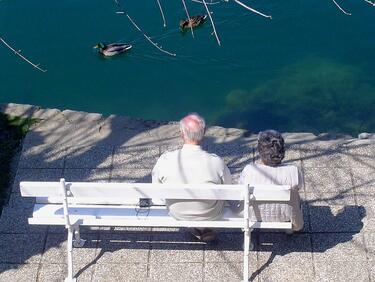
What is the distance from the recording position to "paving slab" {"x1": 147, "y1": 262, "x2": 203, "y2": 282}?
685cm

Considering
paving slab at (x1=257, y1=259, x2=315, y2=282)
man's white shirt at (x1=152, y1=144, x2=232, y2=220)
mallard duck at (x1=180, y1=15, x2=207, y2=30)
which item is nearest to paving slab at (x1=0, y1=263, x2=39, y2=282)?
man's white shirt at (x1=152, y1=144, x2=232, y2=220)

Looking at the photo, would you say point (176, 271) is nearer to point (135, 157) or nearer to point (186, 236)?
point (186, 236)

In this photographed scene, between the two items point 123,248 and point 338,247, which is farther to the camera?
point 123,248

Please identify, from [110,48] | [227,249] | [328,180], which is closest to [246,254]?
[227,249]

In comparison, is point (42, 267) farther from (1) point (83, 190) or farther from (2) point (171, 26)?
(2) point (171, 26)

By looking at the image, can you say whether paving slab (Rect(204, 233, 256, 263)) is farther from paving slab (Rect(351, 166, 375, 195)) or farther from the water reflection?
the water reflection

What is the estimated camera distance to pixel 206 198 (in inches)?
253

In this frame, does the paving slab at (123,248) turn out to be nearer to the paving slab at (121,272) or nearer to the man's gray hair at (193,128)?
the paving slab at (121,272)

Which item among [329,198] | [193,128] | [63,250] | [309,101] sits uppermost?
[309,101]

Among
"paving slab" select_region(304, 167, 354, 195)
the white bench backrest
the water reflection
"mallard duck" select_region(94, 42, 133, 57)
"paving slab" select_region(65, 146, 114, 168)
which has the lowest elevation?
the white bench backrest

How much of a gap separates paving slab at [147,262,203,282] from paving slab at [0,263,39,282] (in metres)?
0.97

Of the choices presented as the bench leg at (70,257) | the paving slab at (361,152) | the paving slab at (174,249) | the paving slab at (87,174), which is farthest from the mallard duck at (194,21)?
the bench leg at (70,257)

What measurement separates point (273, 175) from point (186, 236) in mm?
1043

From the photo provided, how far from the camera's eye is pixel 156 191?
21.0 feet
